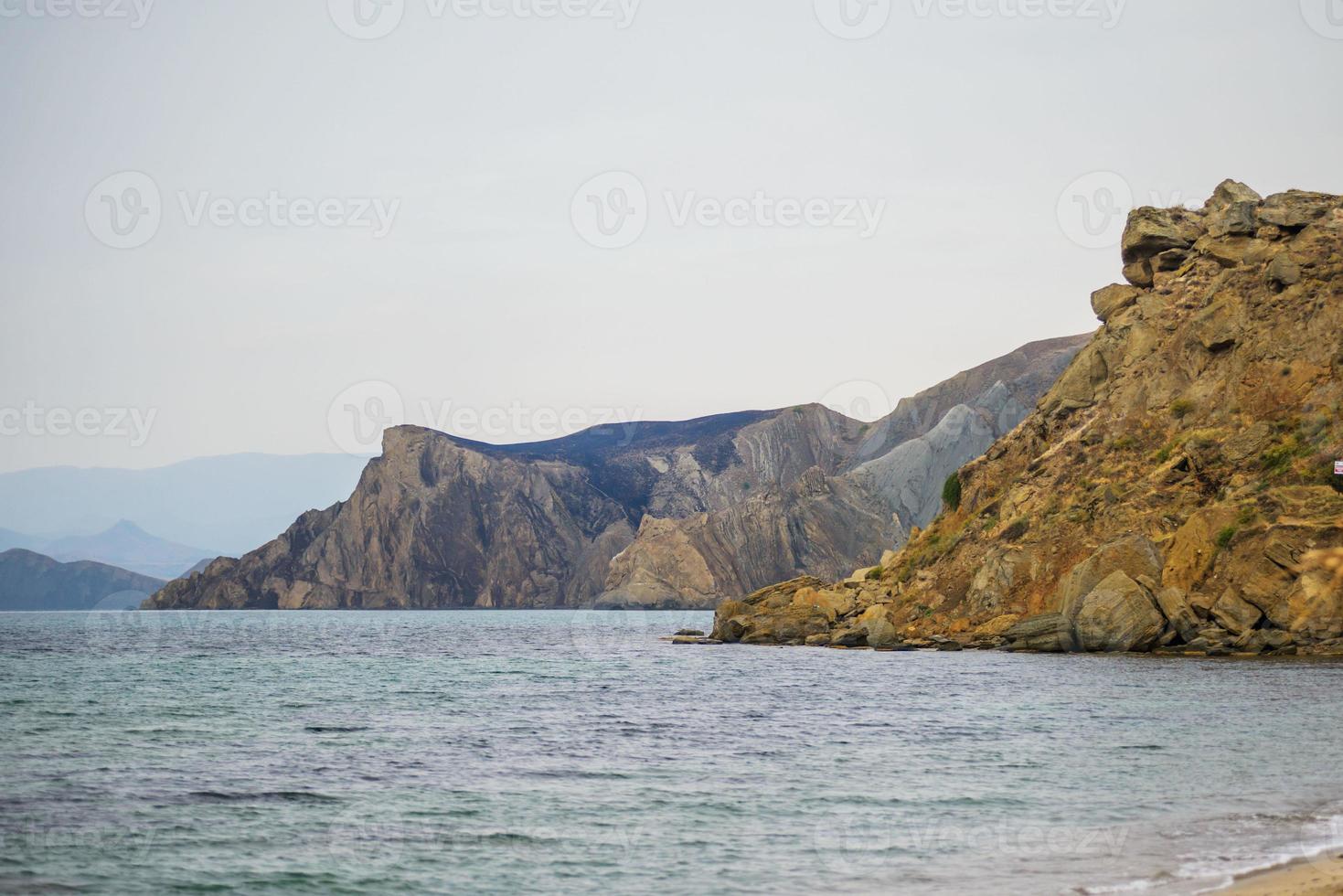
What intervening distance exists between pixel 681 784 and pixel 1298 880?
14.3 meters

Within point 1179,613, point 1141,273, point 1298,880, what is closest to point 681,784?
point 1298,880

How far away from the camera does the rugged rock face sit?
6969 centimetres

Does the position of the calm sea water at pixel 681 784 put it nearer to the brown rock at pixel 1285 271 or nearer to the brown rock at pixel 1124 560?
the brown rock at pixel 1124 560

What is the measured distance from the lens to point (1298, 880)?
715 inches

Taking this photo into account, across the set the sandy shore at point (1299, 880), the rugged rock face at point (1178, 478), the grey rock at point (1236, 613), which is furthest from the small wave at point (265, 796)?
the grey rock at point (1236, 613)

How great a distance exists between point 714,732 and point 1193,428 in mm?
56021

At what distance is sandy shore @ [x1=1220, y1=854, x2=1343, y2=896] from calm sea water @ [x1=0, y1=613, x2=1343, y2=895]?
A: 1.83 feet

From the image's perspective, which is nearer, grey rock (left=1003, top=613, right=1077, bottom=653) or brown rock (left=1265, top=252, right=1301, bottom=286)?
grey rock (left=1003, top=613, right=1077, bottom=653)

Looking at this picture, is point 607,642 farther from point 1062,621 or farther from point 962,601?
point 1062,621

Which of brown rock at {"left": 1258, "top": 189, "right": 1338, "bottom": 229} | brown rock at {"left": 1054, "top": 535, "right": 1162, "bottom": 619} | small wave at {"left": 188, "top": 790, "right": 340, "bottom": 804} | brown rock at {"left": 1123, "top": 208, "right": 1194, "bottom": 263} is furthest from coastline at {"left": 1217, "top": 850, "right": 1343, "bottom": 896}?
brown rock at {"left": 1123, "top": 208, "right": 1194, "bottom": 263}

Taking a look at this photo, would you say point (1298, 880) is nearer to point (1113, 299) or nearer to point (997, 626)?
point (997, 626)

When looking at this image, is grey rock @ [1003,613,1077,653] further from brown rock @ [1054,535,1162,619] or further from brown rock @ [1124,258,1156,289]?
brown rock @ [1124,258,1156,289]

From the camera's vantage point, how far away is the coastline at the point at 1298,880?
17.2m

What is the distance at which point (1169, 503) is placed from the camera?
78188 mm
